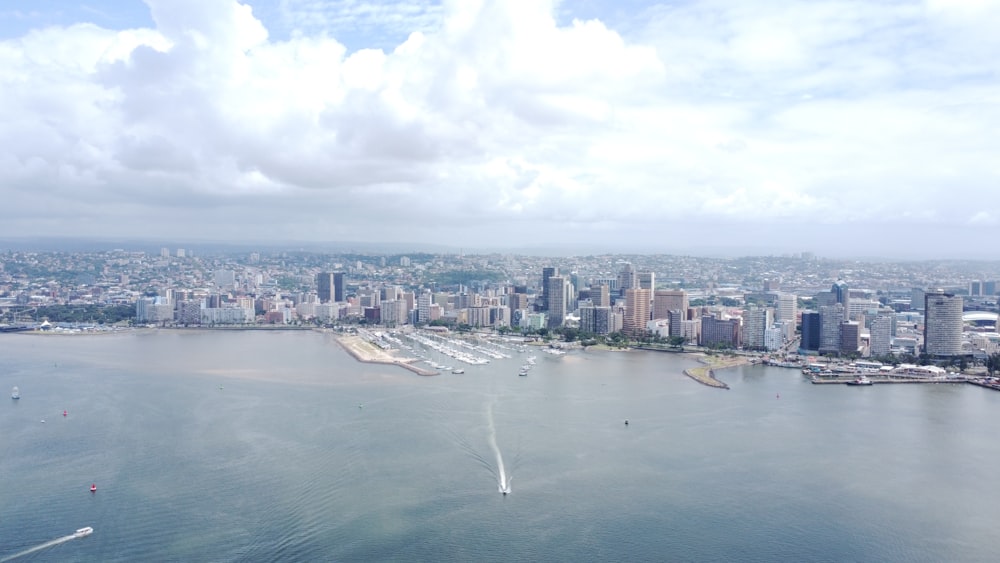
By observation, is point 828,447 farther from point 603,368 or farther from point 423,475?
point 603,368

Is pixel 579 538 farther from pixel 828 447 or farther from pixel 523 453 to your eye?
pixel 828 447

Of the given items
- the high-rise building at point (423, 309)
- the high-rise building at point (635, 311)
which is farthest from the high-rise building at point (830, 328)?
the high-rise building at point (423, 309)

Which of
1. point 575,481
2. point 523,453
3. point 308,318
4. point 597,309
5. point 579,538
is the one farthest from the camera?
point 308,318

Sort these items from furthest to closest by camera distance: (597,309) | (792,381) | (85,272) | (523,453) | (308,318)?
(85,272)
(308,318)
(597,309)
(792,381)
(523,453)

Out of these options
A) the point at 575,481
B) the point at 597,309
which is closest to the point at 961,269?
the point at 597,309

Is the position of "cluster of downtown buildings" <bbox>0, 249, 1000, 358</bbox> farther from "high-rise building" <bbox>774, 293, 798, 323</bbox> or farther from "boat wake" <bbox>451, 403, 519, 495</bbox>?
"boat wake" <bbox>451, 403, 519, 495</bbox>

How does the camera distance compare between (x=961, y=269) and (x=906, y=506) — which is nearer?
(x=906, y=506)
